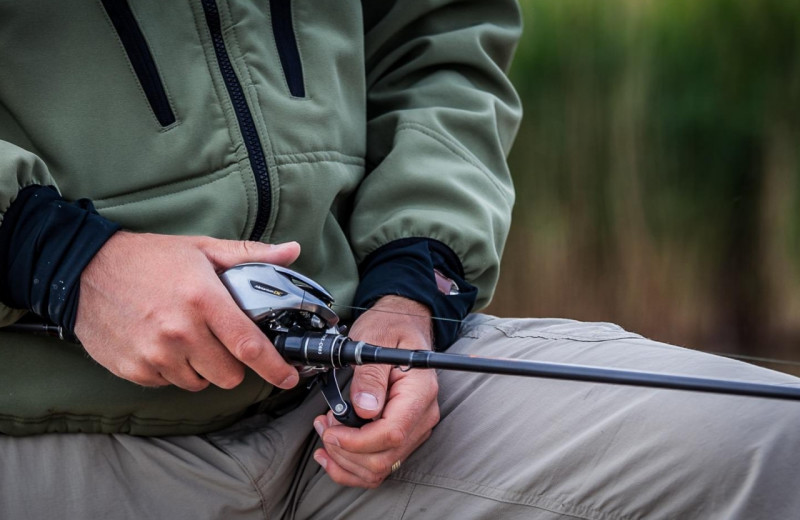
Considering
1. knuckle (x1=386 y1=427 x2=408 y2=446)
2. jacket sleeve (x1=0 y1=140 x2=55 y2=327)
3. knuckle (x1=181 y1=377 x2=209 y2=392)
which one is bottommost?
knuckle (x1=386 y1=427 x2=408 y2=446)

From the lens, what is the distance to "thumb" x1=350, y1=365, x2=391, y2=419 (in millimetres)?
1149

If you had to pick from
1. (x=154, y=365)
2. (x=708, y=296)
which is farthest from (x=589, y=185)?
A: (x=154, y=365)

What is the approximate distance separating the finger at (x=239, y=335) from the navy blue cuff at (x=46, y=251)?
0.18 meters

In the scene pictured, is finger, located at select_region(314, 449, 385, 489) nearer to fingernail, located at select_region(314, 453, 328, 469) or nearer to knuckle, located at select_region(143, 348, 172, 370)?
fingernail, located at select_region(314, 453, 328, 469)

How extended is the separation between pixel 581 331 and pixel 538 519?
345 mm

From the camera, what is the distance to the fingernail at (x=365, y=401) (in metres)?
1.15

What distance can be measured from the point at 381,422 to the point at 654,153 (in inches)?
65.0

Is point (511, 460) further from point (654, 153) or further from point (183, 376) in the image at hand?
point (654, 153)

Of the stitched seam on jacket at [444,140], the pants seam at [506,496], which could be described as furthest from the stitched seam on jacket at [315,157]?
the pants seam at [506,496]

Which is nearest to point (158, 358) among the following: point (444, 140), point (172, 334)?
point (172, 334)

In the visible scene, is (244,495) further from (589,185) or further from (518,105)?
(589,185)

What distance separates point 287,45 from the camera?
1.36m

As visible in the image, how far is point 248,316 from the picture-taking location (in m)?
1.04

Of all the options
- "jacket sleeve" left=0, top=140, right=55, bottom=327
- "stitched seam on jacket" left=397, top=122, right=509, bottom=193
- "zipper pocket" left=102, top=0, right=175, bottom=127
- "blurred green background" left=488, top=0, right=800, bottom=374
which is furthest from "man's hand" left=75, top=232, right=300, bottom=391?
"blurred green background" left=488, top=0, right=800, bottom=374
